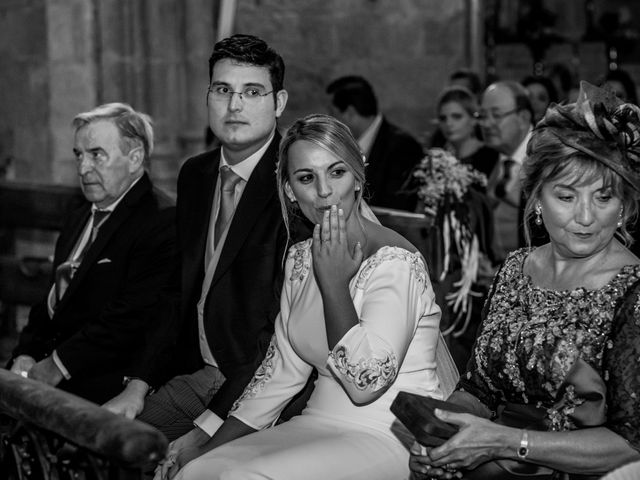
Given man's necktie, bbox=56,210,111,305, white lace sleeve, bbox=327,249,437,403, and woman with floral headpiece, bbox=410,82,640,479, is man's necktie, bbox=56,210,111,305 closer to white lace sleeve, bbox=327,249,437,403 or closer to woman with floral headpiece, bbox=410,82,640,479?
white lace sleeve, bbox=327,249,437,403

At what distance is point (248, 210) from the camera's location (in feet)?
12.3

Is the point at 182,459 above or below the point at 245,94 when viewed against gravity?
below

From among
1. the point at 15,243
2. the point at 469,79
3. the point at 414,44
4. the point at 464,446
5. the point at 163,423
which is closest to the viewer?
the point at 464,446

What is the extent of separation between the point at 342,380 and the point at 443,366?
531 mm

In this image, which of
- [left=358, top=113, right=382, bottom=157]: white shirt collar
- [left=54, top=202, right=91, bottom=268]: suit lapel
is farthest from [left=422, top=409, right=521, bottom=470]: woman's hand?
[left=358, top=113, right=382, bottom=157]: white shirt collar

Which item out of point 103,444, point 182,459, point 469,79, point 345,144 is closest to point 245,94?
point 345,144

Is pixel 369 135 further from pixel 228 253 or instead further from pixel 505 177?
pixel 228 253

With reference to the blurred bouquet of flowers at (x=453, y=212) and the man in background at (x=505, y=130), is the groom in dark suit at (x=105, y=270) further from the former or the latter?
the man in background at (x=505, y=130)

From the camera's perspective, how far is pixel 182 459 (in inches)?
133

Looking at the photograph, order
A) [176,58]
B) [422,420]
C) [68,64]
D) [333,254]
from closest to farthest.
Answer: [422,420] → [333,254] → [68,64] → [176,58]

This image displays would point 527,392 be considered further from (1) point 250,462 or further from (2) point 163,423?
(2) point 163,423

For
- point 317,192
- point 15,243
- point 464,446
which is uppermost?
point 317,192

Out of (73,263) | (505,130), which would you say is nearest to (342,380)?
(73,263)

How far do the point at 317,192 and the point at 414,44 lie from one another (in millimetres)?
6180
